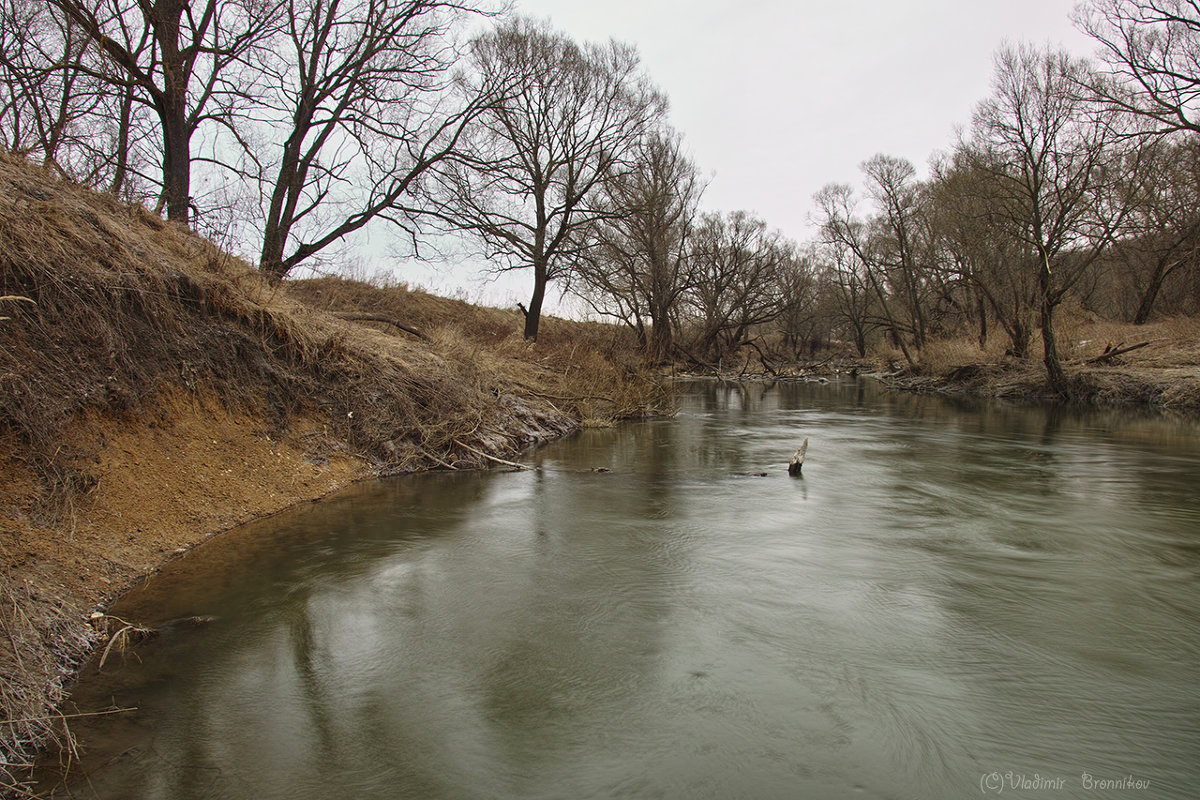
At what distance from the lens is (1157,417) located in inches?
677

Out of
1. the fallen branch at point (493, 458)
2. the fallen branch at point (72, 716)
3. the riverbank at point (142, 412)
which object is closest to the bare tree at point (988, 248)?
the fallen branch at point (493, 458)

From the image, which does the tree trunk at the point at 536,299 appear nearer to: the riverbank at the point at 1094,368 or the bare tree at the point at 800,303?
the riverbank at the point at 1094,368

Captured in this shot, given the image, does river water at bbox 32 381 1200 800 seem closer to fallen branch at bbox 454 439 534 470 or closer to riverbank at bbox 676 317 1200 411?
fallen branch at bbox 454 439 534 470

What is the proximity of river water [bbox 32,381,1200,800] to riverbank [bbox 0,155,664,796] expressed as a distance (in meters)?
0.41

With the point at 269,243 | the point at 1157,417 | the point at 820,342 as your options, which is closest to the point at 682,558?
the point at 269,243

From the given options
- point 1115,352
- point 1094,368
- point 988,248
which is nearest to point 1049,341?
point 1094,368

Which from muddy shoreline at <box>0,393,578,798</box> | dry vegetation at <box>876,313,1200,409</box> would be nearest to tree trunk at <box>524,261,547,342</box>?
muddy shoreline at <box>0,393,578,798</box>

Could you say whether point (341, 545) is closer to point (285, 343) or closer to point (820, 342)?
point (285, 343)

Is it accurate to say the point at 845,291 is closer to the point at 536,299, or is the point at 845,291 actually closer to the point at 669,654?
the point at 536,299

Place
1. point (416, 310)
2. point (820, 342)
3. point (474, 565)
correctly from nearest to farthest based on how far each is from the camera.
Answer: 1. point (474, 565)
2. point (416, 310)
3. point (820, 342)

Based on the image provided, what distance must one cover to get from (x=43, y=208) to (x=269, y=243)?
7.51m

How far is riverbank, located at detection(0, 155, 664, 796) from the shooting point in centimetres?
450

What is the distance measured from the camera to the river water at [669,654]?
3.21 metres

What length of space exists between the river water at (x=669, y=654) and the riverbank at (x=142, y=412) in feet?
1.33
